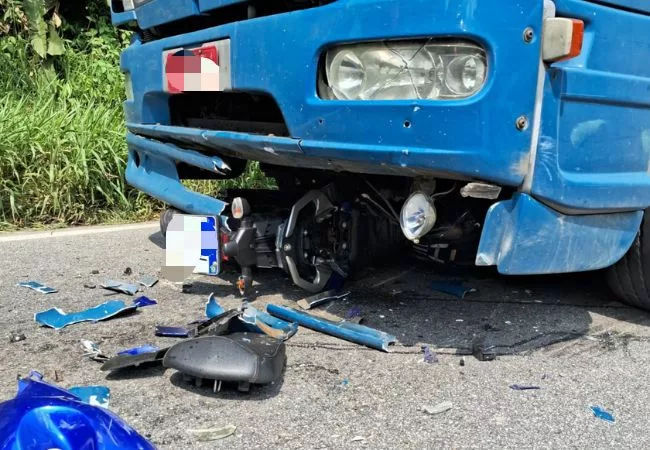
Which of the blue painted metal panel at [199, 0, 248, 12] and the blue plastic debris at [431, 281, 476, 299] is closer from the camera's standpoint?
the blue painted metal panel at [199, 0, 248, 12]

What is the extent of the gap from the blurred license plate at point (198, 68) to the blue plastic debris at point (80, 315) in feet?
3.10

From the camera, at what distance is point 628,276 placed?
2910 mm

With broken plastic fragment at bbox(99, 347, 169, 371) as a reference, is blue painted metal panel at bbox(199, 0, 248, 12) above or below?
above

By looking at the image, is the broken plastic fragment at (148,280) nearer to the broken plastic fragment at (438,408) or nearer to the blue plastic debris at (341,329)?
the blue plastic debris at (341,329)

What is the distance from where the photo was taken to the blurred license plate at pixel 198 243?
2871 mm

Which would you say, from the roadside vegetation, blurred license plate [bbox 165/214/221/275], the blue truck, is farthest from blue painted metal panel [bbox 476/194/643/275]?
the roadside vegetation

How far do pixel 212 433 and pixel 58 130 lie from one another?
3.91m

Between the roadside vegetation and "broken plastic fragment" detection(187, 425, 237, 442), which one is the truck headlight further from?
the roadside vegetation

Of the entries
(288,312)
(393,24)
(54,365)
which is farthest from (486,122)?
(54,365)

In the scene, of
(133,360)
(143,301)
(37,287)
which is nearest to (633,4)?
(133,360)

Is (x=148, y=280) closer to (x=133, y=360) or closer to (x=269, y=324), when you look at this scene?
(x=269, y=324)

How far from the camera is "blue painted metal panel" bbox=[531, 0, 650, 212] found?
2.16m

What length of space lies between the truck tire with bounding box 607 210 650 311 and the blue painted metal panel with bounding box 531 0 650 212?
340 millimetres

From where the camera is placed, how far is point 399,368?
2430mm
